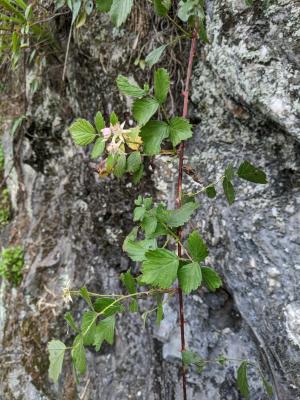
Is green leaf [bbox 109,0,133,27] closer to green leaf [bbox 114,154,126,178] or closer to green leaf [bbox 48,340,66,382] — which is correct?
green leaf [bbox 114,154,126,178]

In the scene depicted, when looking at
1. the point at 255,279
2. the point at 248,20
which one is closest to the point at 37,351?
the point at 255,279

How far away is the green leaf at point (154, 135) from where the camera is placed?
81cm

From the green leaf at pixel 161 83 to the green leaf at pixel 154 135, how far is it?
0.18ft

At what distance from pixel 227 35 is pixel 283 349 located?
873mm

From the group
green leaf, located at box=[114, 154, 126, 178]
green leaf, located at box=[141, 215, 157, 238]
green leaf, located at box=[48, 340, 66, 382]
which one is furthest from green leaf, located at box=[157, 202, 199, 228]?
green leaf, located at box=[48, 340, 66, 382]

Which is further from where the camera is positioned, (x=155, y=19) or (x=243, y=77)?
(x=155, y=19)

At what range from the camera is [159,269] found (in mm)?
705

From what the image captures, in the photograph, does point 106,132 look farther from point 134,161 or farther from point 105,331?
point 105,331

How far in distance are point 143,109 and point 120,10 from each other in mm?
261

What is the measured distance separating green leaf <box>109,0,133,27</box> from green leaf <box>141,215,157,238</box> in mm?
427

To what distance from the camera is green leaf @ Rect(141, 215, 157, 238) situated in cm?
80

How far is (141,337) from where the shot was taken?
1.50m

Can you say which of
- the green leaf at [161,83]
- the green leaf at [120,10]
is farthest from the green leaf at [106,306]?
the green leaf at [120,10]

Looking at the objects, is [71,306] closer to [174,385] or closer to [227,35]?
[174,385]
